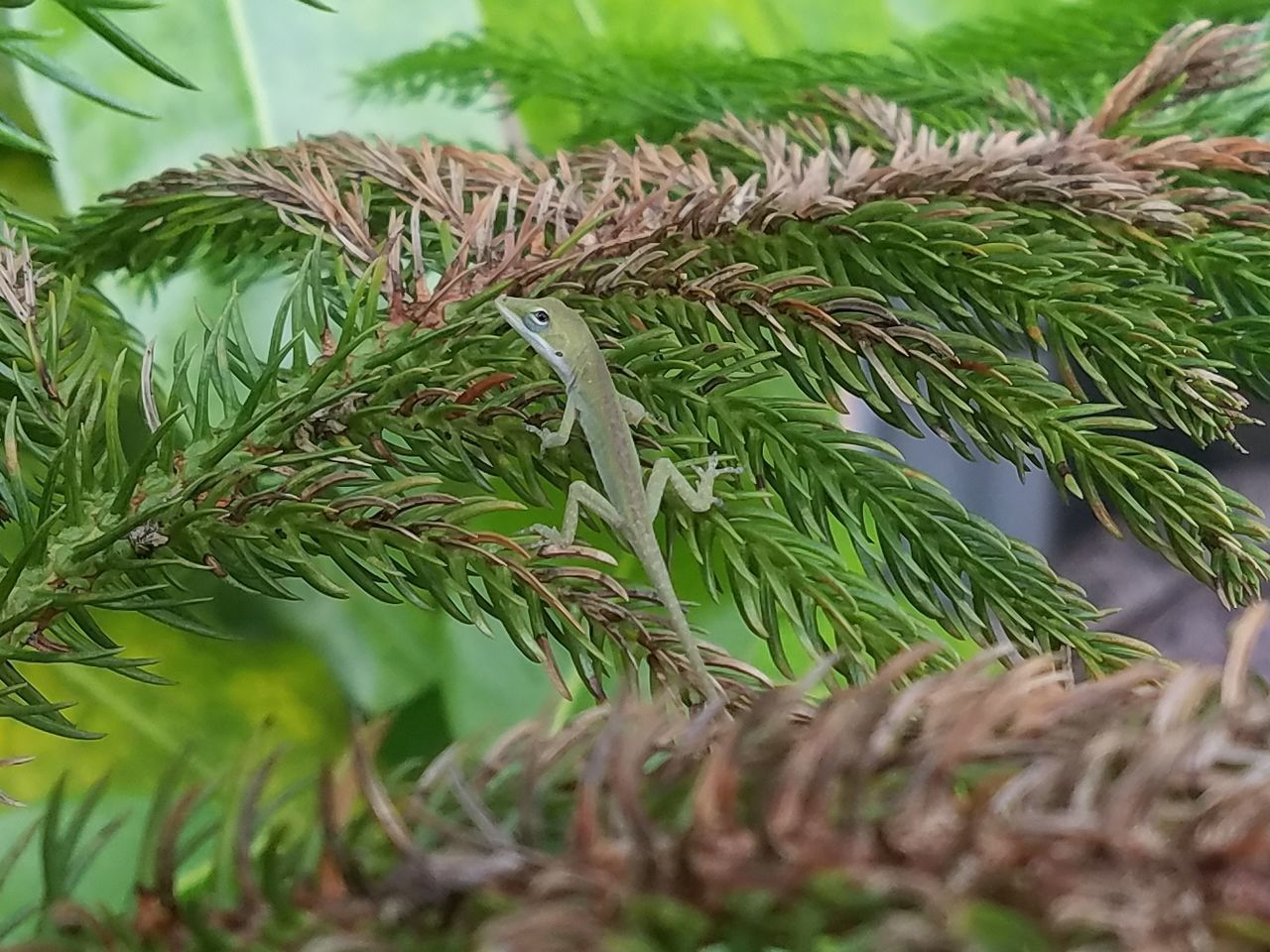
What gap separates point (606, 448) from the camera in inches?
18.2

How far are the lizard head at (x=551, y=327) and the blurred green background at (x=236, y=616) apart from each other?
246 mm

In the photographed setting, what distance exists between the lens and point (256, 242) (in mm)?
468

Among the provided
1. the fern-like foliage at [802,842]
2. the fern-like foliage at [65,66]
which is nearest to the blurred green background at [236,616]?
the fern-like foliage at [65,66]

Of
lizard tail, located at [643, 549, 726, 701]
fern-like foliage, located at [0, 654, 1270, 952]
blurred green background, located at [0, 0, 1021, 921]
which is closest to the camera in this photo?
fern-like foliage, located at [0, 654, 1270, 952]

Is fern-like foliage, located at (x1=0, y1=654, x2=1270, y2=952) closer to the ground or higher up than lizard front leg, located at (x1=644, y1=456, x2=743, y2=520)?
closer to the ground

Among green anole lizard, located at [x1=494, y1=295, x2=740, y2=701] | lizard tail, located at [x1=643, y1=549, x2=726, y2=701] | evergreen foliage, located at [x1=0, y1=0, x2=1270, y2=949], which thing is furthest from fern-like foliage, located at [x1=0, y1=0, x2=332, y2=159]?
lizard tail, located at [x1=643, y1=549, x2=726, y2=701]

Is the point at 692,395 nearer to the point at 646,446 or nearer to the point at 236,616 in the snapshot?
the point at 646,446

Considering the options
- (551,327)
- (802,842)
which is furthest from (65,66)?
(802,842)

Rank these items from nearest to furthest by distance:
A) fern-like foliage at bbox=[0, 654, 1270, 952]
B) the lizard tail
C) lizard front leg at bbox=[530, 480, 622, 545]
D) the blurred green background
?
1. fern-like foliage at bbox=[0, 654, 1270, 952]
2. the lizard tail
3. lizard front leg at bbox=[530, 480, 622, 545]
4. the blurred green background

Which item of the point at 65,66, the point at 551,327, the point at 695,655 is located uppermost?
the point at 65,66

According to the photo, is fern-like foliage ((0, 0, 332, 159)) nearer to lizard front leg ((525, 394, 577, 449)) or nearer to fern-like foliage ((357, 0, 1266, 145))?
lizard front leg ((525, 394, 577, 449))

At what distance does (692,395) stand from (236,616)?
0.45m

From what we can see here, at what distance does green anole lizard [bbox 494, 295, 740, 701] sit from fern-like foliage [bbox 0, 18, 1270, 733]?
0.01 m

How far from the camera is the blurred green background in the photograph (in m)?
0.61
